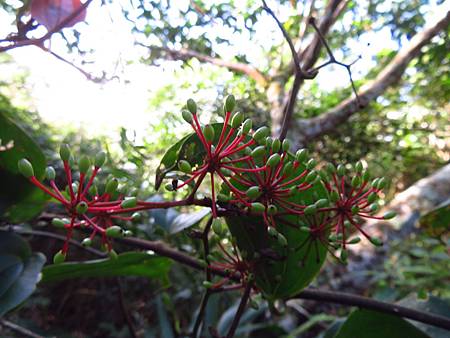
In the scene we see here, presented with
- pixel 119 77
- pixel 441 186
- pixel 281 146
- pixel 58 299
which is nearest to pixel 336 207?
pixel 281 146

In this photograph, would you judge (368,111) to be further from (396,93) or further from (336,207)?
(336,207)

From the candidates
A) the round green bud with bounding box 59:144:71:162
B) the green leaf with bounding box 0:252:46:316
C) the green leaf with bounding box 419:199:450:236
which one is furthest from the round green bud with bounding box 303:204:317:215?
the green leaf with bounding box 419:199:450:236

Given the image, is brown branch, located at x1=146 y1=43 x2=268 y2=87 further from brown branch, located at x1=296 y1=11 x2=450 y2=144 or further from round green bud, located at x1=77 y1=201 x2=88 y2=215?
round green bud, located at x1=77 y1=201 x2=88 y2=215

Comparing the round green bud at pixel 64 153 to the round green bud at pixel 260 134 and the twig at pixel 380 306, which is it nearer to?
the round green bud at pixel 260 134

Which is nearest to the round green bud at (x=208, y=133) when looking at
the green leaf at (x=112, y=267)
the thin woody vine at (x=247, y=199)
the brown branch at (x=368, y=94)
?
the thin woody vine at (x=247, y=199)

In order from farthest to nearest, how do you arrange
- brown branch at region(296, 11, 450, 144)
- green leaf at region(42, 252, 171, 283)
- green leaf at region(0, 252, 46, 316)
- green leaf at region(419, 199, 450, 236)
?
1. brown branch at region(296, 11, 450, 144)
2. green leaf at region(419, 199, 450, 236)
3. green leaf at region(42, 252, 171, 283)
4. green leaf at region(0, 252, 46, 316)

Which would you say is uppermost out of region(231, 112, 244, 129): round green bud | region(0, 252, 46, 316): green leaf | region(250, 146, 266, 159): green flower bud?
region(231, 112, 244, 129): round green bud

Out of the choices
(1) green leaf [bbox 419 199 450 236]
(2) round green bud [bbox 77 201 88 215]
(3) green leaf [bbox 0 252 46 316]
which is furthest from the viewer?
(1) green leaf [bbox 419 199 450 236]
